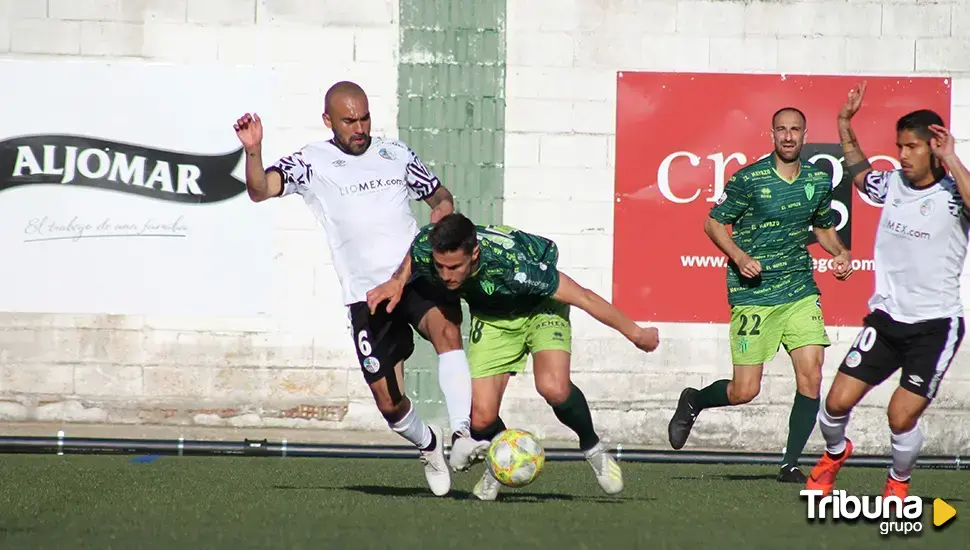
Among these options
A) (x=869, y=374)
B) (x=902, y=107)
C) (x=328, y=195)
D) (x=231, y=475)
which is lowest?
(x=231, y=475)

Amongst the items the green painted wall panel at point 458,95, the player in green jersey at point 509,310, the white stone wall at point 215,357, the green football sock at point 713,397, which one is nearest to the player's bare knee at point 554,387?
the player in green jersey at point 509,310

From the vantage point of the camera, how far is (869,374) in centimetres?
746

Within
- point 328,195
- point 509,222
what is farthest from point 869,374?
point 509,222

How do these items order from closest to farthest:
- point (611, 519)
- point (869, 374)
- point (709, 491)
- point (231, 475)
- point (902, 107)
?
1. point (611, 519)
2. point (869, 374)
3. point (709, 491)
4. point (231, 475)
5. point (902, 107)

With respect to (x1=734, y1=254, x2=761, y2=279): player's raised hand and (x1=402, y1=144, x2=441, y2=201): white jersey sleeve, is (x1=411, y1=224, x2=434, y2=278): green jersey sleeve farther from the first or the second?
(x1=734, y1=254, x2=761, y2=279): player's raised hand

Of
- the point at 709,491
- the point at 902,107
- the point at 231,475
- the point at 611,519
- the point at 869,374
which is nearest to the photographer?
the point at 611,519

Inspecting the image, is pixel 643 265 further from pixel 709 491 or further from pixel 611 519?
pixel 611 519

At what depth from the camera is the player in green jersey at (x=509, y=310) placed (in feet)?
22.4

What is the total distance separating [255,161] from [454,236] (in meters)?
1.22

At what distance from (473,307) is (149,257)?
16.9 ft

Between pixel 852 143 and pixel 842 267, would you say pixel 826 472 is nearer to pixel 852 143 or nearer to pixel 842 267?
pixel 842 267

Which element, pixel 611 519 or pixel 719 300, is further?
pixel 719 300

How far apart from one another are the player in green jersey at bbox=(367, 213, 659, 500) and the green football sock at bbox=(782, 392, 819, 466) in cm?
169

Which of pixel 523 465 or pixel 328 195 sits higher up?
pixel 328 195
